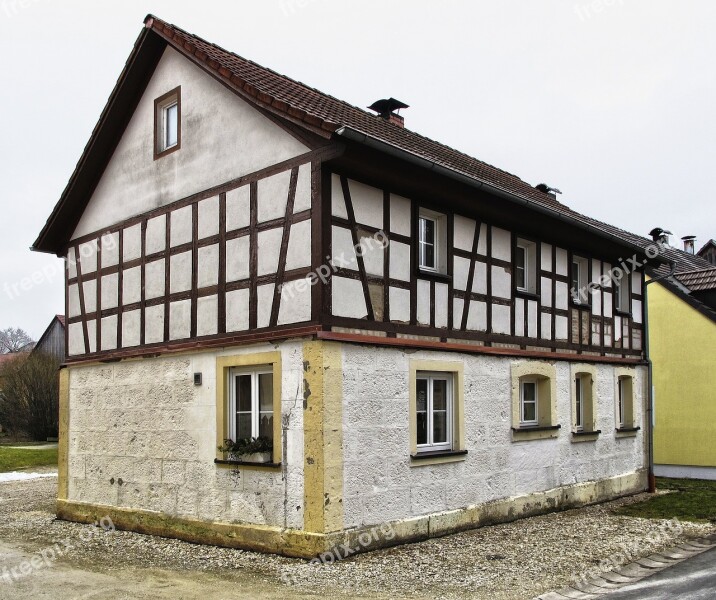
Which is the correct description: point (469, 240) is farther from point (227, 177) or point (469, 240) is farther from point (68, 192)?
point (68, 192)

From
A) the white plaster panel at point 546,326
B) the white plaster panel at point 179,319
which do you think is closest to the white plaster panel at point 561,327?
the white plaster panel at point 546,326

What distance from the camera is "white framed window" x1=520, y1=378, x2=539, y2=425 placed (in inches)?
512

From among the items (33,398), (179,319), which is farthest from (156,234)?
(33,398)

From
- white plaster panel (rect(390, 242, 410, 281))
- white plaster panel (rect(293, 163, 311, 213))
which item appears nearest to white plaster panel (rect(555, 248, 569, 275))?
white plaster panel (rect(390, 242, 410, 281))

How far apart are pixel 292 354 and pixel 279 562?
238 cm

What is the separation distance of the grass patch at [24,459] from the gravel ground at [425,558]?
40.1 ft

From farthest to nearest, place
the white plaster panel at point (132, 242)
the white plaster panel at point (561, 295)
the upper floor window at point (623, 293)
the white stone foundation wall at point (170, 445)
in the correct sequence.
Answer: the upper floor window at point (623, 293) → the white plaster panel at point (561, 295) → the white plaster panel at point (132, 242) → the white stone foundation wall at point (170, 445)

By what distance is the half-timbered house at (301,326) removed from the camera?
31.3 ft

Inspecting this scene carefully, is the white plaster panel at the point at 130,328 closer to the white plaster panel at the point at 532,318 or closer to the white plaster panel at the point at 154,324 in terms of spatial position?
the white plaster panel at the point at 154,324

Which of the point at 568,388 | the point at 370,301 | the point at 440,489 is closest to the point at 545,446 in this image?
the point at 568,388

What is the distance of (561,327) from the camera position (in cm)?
1380

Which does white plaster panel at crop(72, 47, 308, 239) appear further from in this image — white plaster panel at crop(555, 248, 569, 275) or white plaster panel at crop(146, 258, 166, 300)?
white plaster panel at crop(555, 248, 569, 275)

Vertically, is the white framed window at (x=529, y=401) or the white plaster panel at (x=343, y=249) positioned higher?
the white plaster panel at (x=343, y=249)

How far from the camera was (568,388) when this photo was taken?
45.2 ft
